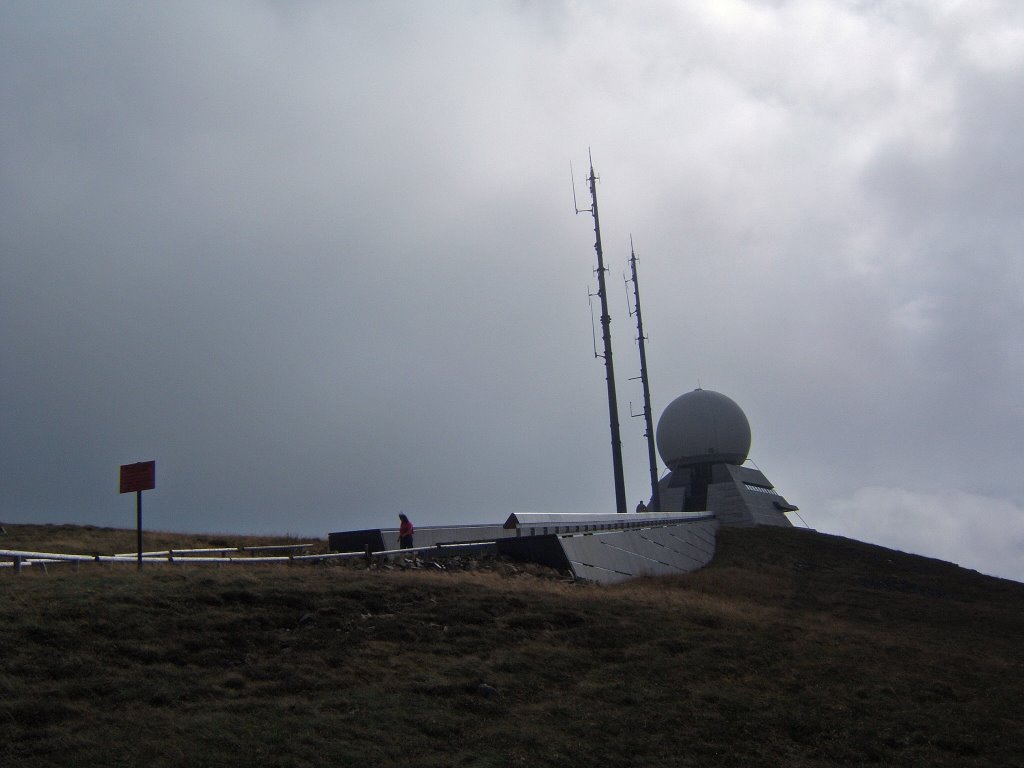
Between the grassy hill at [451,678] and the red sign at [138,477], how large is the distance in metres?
1.44

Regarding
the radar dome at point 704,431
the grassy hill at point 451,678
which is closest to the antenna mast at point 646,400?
the radar dome at point 704,431

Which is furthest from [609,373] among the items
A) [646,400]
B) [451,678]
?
[451,678]

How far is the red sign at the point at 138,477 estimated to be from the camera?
59.5 feet

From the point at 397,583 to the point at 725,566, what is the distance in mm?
21382

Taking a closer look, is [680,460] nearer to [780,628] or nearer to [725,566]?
[725,566]

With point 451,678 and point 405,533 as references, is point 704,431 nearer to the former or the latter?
point 405,533

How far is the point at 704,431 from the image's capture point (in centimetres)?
6244

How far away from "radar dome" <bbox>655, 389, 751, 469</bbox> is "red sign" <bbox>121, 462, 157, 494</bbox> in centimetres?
4777

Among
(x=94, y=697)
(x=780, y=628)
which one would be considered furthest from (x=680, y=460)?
(x=94, y=697)

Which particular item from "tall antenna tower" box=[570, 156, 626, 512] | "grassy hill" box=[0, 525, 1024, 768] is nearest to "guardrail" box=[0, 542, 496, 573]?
"grassy hill" box=[0, 525, 1024, 768]

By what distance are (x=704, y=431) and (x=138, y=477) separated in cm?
4783

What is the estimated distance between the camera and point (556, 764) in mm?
10250

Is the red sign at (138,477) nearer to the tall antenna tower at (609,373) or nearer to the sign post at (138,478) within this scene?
the sign post at (138,478)

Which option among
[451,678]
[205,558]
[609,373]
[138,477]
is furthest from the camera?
[609,373]
